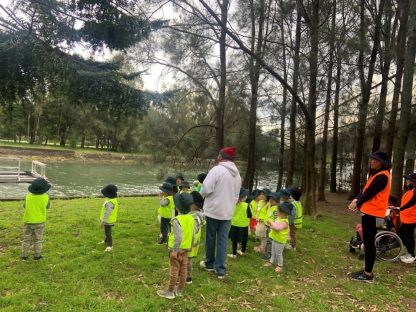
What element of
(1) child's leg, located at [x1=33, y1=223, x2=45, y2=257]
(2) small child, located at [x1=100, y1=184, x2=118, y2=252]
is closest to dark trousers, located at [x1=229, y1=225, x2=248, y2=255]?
(2) small child, located at [x1=100, y1=184, x2=118, y2=252]

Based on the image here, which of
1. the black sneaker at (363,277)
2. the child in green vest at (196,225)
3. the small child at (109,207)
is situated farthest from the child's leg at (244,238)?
the small child at (109,207)

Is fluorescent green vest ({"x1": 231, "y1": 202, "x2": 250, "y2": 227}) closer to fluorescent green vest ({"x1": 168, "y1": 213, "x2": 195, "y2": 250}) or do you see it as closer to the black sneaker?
fluorescent green vest ({"x1": 168, "y1": 213, "x2": 195, "y2": 250})

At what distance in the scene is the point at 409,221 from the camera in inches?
212

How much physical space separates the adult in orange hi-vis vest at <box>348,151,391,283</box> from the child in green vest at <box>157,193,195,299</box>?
2.41 m

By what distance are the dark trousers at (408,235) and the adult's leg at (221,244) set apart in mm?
3204

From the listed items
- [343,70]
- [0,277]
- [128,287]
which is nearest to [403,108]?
[343,70]

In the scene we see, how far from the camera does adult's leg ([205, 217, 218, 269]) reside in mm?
4301

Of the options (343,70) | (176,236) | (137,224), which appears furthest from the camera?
(343,70)

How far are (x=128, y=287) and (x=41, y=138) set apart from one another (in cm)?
5010

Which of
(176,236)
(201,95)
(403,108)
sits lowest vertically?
(176,236)

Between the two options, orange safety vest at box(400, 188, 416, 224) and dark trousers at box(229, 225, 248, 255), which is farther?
orange safety vest at box(400, 188, 416, 224)

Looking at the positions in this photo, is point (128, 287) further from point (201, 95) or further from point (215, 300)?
point (201, 95)

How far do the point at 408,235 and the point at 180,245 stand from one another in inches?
162

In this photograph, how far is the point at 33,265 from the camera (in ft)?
14.3
